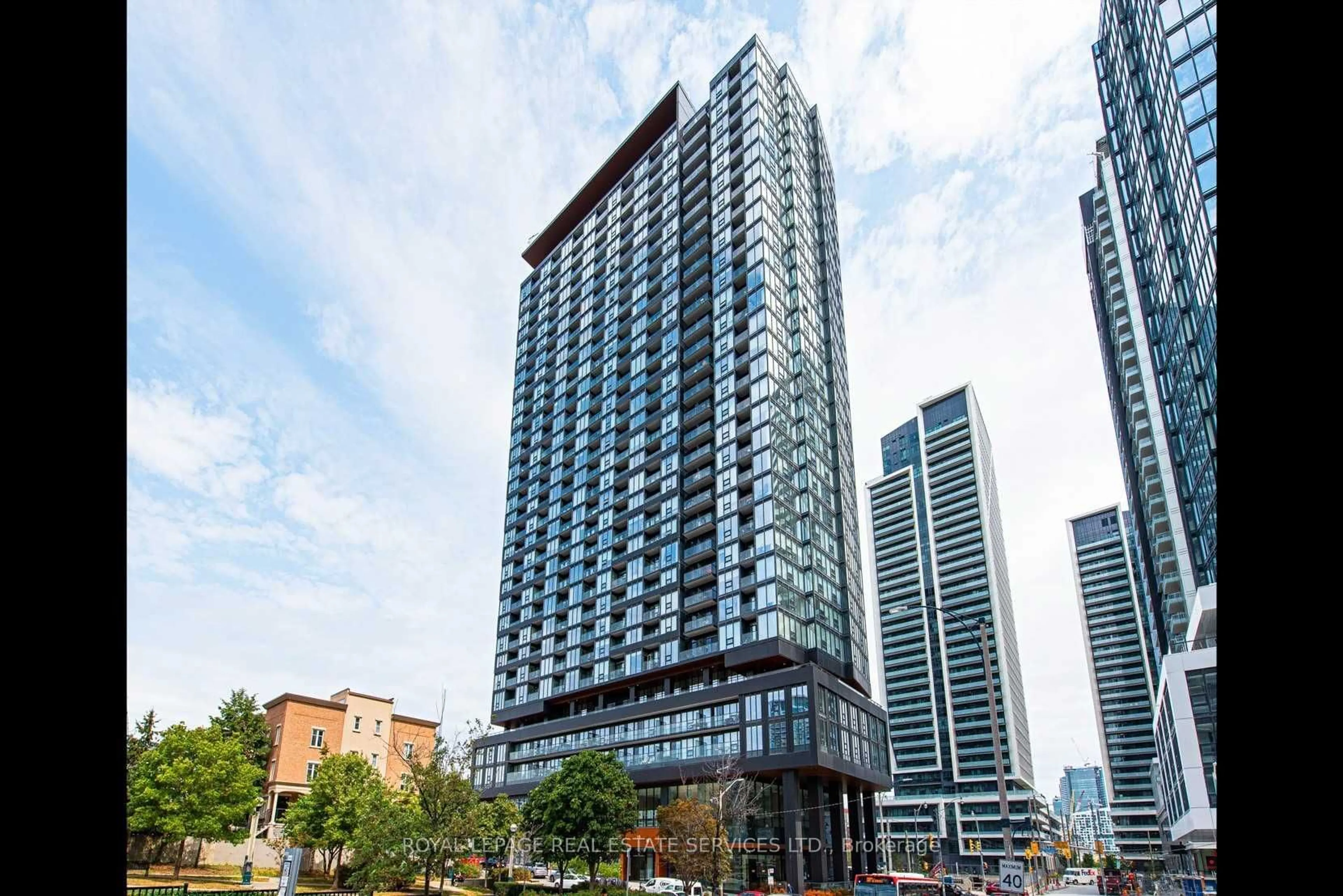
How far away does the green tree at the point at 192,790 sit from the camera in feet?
161

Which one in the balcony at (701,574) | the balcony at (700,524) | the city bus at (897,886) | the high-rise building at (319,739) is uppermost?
the balcony at (700,524)

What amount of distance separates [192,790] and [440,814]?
74.9ft

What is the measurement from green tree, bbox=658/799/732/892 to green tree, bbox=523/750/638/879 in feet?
10.8

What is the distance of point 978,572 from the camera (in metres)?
167

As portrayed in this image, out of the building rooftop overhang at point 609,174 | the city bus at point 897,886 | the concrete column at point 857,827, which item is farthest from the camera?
the building rooftop overhang at point 609,174

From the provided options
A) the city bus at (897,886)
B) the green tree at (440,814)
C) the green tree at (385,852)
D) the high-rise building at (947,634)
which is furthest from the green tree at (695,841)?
the high-rise building at (947,634)

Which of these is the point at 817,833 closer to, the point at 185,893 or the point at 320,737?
the point at 320,737

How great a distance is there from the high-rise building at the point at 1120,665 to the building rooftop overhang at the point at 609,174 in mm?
112646

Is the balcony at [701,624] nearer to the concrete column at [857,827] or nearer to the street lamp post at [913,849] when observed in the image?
the concrete column at [857,827]
